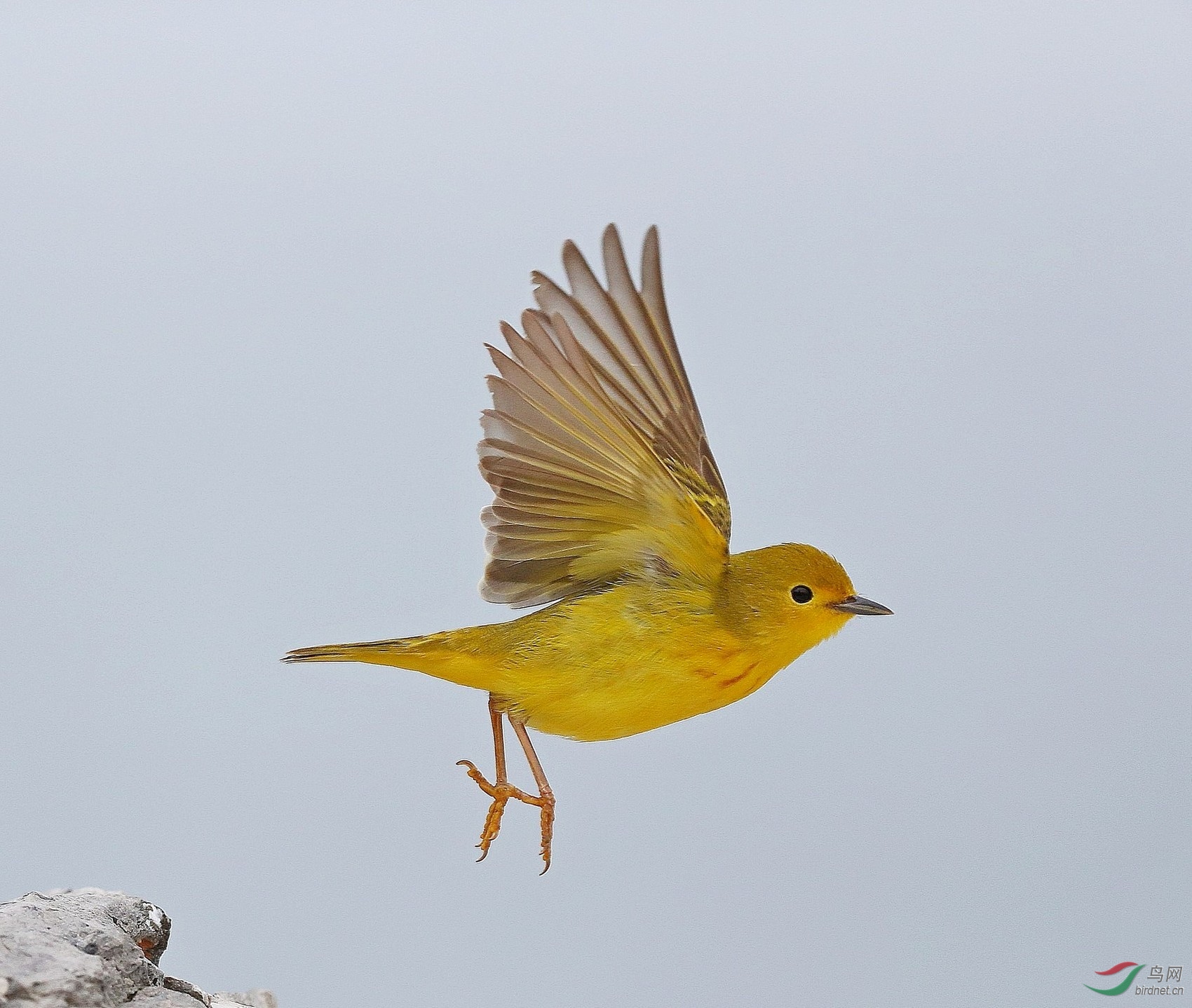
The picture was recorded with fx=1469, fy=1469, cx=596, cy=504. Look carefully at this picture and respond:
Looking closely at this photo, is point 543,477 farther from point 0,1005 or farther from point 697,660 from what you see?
point 0,1005

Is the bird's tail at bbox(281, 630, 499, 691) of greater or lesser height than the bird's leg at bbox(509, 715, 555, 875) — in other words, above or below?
above

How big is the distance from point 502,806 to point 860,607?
93 centimetres

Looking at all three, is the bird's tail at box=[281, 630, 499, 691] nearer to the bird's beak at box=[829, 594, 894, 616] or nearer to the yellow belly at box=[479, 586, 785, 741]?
the yellow belly at box=[479, 586, 785, 741]

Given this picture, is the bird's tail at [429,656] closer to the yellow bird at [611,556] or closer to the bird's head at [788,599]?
the yellow bird at [611,556]

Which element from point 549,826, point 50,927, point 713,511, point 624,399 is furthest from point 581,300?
point 50,927

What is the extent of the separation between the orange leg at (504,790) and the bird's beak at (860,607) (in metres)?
0.76

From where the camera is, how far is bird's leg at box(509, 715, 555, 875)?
3334mm

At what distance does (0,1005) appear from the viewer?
8.93 ft

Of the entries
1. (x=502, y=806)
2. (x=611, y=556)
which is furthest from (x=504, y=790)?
(x=611, y=556)

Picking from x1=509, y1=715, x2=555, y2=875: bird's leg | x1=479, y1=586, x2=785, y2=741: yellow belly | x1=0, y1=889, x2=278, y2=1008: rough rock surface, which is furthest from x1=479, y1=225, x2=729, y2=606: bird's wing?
x1=0, y1=889, x2=278, y2=1008: rough rock surface

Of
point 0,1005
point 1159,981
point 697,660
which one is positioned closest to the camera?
point 0,1005

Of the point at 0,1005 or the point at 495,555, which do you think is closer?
the point at 0,1005

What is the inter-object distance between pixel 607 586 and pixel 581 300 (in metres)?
0.66

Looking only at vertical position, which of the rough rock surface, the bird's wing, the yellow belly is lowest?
the rough rock surface
